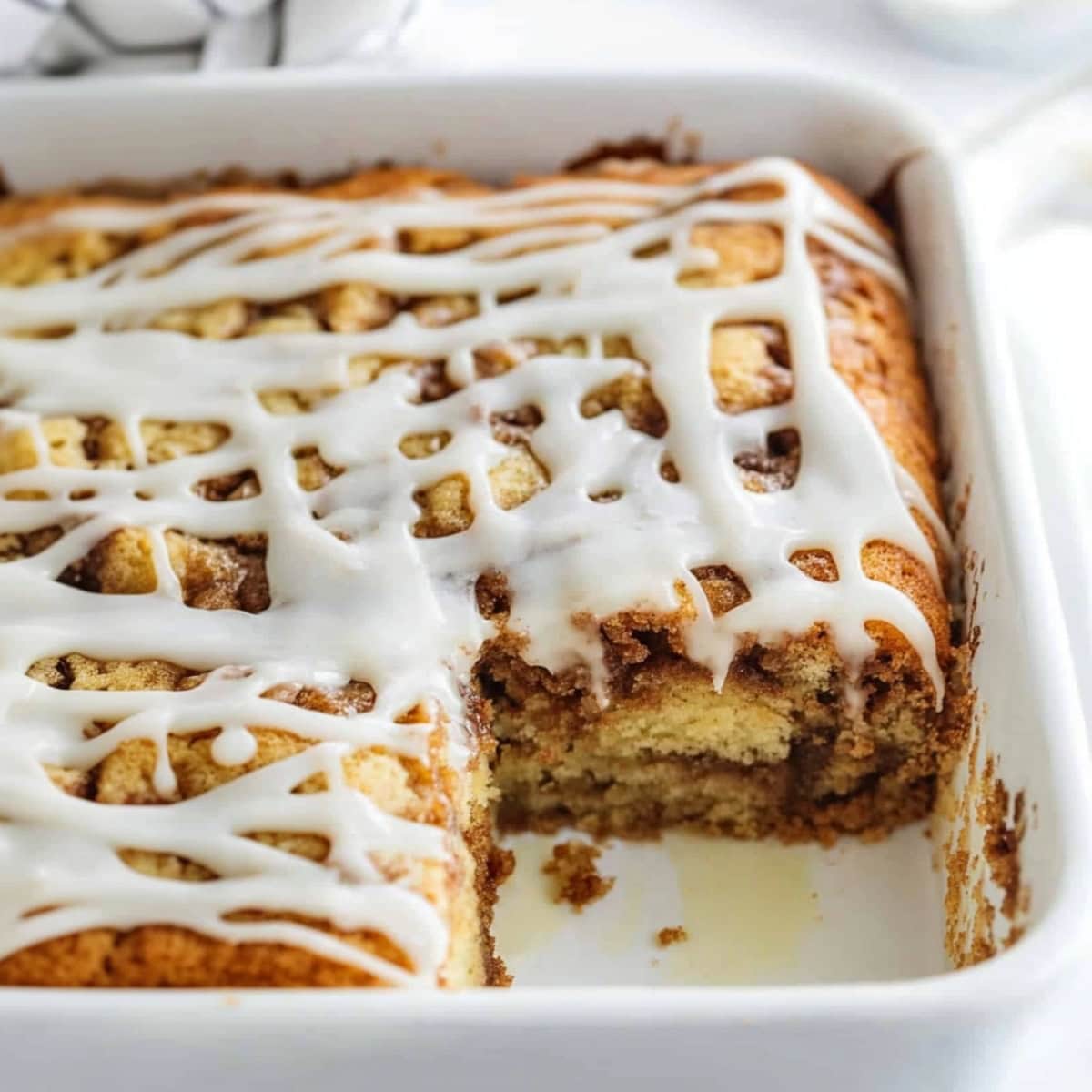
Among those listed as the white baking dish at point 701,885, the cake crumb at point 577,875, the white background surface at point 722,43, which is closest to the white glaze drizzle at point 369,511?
the white baking dish at point 701,885

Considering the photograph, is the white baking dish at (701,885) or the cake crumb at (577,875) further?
the cake crumb at (577,875)

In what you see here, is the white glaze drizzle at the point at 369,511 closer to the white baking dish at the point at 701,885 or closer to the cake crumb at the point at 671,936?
the white baking dish at the point at 701,885

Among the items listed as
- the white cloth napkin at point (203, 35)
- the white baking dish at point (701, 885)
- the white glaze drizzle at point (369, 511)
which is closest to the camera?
the white baking dish at point (701, 885)

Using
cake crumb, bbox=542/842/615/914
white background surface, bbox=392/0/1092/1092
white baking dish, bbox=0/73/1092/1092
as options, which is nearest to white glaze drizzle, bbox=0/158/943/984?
white baking dish, bbox=0/73/1092/1092

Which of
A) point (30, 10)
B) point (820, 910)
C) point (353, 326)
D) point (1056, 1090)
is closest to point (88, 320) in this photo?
point (353, 326)

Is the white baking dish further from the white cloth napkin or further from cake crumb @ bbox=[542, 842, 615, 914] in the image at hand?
the white cloth napkin

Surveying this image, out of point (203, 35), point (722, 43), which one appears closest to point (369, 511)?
point (203, 35)

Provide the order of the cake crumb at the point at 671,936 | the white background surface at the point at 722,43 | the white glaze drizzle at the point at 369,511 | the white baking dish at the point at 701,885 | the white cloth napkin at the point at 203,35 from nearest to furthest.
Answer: the white baking dish at the point at 701,885
the white glaze drizzle at the point at 369,511
the cake crumb at the point at 671,936
the white cloth napkin at the point at 203,35
the white background surface at the point at 722,43

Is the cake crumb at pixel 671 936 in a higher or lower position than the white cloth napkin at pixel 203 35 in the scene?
lower
